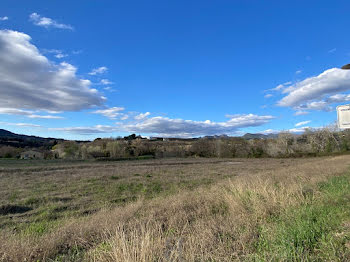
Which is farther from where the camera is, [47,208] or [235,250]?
[47,208]

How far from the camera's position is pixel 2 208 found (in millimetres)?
11516

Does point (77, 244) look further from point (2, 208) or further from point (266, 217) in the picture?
point (2, 208)

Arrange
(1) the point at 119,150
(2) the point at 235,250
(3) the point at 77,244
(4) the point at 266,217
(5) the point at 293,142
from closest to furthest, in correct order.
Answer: (2) the point at 235,250, (3) the point at 77,244, (4) the point at 266,217, (1) the point at 119,150, (5) the point at 293,142

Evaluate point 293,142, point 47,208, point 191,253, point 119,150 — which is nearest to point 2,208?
point 47,208

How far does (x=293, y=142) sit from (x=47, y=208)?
247 feet

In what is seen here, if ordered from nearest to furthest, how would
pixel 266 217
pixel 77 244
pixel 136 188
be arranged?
pixel 77 244 → pixel 266 217 → pixel 136 188

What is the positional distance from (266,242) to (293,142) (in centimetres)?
7780

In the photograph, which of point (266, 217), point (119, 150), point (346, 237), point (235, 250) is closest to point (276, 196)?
point (266, 217)

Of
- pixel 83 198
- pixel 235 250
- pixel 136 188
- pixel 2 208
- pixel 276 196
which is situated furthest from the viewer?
pixel 136 188

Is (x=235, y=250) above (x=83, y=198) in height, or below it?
above

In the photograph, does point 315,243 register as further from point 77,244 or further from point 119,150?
point 119,150

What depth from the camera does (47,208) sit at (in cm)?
1160

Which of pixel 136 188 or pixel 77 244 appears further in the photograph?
pixel 136 188

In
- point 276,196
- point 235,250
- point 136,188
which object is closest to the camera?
point 235,250
